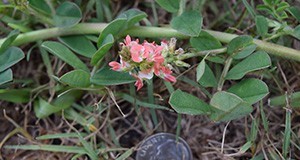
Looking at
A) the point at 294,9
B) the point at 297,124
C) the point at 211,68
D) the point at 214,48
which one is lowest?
the point at 297,124

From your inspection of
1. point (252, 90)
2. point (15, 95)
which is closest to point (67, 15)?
point (15, 95)

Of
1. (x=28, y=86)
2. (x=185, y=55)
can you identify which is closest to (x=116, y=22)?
(x=185, y=55)

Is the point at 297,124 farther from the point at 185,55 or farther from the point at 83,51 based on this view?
the point at 83,51

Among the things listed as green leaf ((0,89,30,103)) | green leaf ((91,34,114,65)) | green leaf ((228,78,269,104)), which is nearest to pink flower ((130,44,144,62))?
green leaf ((91,34,114,65))

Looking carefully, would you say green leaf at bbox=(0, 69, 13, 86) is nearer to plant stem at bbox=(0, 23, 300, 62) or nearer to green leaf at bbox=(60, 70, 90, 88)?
plant stem at bbox=(0, 23, 300, 62)

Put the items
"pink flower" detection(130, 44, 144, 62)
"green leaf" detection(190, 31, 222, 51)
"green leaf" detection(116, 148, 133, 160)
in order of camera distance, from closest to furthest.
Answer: "pink flower" detection(130, 44, 144, 62)
"green leaf" detection(190, 31, 222, 51)
"green leaf" detection(116, 148, 133, 160)

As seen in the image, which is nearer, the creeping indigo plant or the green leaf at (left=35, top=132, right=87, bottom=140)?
the creeping indigo plant
